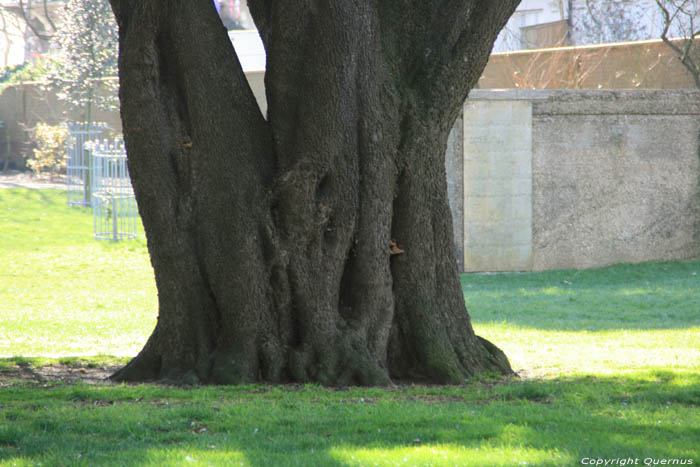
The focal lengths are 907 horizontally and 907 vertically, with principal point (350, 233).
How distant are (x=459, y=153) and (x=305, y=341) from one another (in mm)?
9410

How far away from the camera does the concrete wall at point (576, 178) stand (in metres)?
15.1

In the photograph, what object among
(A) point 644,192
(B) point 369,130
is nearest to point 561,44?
(A) point 644,192

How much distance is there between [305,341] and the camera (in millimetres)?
6086

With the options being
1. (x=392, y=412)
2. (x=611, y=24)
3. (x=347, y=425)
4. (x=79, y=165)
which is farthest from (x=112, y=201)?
(x=611, y=24)

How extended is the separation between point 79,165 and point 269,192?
2114 centimetres

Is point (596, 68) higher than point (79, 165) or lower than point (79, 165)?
higher

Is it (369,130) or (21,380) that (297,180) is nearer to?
(369,130)

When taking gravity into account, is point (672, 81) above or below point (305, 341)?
above

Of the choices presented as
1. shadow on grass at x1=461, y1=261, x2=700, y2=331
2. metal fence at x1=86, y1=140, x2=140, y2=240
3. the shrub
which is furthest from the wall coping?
the shrub

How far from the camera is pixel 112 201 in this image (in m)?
19.1

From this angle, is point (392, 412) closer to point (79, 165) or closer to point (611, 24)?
point (79, 165)

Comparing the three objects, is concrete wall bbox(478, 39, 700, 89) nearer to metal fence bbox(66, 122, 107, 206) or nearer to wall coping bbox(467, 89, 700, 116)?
wall coping bbox(467, 89, 700, 116)

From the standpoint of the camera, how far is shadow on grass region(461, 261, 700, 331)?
1079 cm

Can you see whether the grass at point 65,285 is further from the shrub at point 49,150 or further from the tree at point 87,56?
the tree at point 87,56
